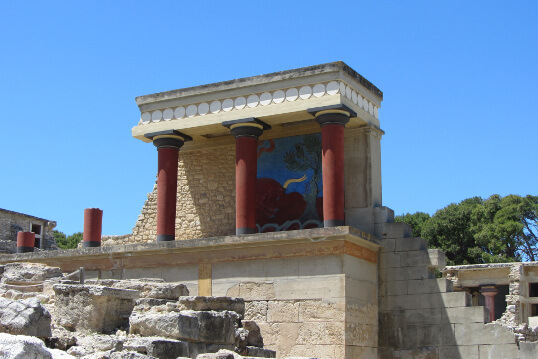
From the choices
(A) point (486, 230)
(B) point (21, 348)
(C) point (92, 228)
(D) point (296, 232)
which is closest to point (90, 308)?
(B) point (21, 348)

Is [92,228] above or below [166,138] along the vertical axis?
below

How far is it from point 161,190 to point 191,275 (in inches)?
92.5

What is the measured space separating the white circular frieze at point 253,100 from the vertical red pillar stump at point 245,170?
0.34m

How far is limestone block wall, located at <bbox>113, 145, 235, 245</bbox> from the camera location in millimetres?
18250

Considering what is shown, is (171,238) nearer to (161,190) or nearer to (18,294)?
(161,190)

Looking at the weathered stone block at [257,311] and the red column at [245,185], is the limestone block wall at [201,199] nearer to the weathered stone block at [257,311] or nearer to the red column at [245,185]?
the red column at [245,185]

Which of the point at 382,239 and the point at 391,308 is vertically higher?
the point at 382,239

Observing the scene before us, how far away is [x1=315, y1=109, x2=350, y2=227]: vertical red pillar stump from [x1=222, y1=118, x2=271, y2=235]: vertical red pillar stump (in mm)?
1540

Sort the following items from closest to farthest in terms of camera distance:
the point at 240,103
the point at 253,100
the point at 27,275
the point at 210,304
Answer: the point at 210,304
the point at 27,275
the point at 253,100
the point at 240,103

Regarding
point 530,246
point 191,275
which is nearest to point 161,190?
point 191,275

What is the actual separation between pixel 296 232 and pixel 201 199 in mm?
4483

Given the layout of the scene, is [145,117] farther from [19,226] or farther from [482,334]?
→ [19,226]

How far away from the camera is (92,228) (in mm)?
17875

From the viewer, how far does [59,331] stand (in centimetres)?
966
